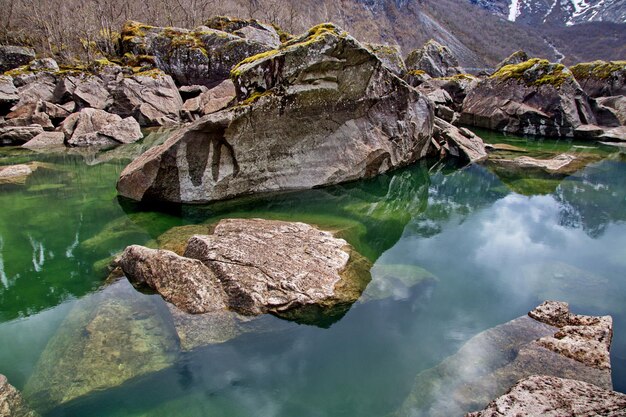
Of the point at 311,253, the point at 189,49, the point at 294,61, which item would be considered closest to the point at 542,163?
the point at 294,61

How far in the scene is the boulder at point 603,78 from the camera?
117 ft

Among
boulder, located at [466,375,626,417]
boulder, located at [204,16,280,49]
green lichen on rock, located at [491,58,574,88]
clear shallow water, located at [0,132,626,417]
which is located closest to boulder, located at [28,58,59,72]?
boulder, located at [204,16,280,49]

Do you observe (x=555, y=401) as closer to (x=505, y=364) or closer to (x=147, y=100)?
(x=505, y=364)

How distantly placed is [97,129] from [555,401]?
28125 millimetres

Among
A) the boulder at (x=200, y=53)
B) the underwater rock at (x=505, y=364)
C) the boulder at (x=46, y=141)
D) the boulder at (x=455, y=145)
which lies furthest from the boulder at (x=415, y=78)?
the underwater rock at (x=505, y=364)

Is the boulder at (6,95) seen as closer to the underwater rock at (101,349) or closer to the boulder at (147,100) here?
the boulder at (147,100)

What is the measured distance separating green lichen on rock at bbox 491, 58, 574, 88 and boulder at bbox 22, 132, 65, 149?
32.1 metres

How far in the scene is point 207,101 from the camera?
111 feet

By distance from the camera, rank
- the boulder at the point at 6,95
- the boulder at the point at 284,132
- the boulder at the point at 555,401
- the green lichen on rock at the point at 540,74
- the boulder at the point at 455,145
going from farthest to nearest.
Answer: the green lichen on rock at the point at 540,74
the boulder at the point at 6,95
the boulder at the point at 455,145
the boulder at the point at 284,132
the boulder at the point at 555,401

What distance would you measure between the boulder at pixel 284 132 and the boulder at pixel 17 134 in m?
15.6

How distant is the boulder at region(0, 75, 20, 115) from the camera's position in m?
26.1

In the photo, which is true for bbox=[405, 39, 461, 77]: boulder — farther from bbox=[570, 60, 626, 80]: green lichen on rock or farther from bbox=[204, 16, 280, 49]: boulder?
bbox=[204, 16, 280, 49]: boulder

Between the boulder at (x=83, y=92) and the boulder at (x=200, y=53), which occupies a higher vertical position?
the boulder at (x=200, y=53)

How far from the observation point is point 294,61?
13.0m
